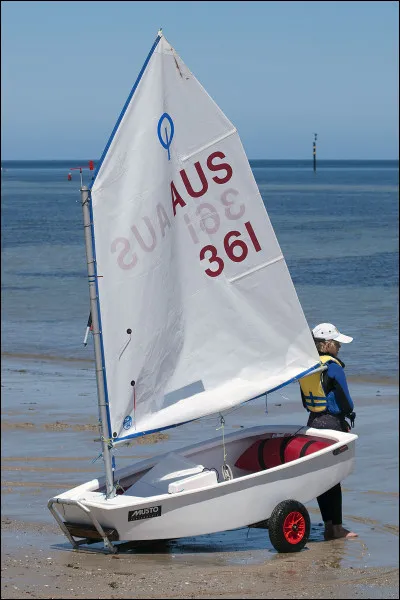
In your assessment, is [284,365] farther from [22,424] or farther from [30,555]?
[22,424]

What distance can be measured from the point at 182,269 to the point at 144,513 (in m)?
2.01

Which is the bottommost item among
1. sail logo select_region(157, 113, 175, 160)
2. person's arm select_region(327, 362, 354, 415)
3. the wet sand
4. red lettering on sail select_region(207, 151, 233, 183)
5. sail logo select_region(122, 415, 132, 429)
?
the wet sand

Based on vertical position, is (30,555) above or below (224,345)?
below

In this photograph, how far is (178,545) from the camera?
398 inches

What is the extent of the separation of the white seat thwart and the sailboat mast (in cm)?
32

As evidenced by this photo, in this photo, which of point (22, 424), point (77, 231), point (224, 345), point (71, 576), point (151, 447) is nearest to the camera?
point (71, 576)

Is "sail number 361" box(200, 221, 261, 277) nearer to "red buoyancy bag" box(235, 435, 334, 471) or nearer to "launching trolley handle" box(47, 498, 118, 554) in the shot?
"red buoyancy bag" box(235, 435, 334, 471)

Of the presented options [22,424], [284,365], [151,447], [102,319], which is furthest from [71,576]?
[22,424]

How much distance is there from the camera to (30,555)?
9438 millimetres

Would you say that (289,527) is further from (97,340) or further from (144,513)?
(97,340)

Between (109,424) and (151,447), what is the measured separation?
11.1ft

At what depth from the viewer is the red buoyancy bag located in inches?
412

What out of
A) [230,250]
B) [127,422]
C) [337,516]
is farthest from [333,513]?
[230,250]

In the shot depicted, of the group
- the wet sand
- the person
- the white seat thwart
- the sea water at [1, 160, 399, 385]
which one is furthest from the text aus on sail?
the sea water at [1, 160, 399, 385]
